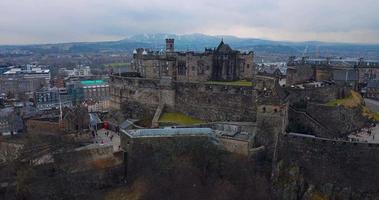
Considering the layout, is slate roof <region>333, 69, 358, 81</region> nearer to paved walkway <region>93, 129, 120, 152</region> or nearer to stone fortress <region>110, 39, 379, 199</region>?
stone fortress <region>110, 39, 379, 199</region>

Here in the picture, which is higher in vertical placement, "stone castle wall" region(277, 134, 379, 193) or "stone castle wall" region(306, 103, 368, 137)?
"stone castle wall" region(306, 103, 368, 137)

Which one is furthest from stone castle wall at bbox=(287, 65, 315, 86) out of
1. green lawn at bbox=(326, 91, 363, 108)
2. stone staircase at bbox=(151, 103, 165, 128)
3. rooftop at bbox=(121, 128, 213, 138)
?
rooftop at bbox=(121, 128, 213, 138)

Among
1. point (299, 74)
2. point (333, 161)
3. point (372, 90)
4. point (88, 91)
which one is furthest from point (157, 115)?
point (88, 91)

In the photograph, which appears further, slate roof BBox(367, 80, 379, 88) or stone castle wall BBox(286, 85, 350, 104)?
slate roof BBox(367, 80, 379, 88)

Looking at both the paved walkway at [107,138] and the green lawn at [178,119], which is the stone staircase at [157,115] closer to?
the green lawn at [178,119]

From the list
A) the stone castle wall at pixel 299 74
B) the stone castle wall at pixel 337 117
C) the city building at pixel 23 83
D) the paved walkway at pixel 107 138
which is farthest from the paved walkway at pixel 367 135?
the city building at pixel 23 83

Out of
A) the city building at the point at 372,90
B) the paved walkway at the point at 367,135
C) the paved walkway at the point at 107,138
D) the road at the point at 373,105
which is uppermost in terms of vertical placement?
the city building at the point at 372,90

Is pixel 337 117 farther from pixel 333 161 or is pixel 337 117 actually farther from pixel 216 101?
pixel 216 101
